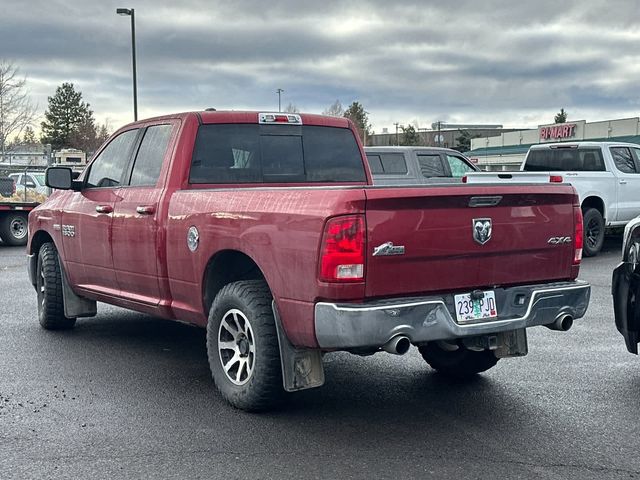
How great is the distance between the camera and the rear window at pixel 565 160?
15438mm

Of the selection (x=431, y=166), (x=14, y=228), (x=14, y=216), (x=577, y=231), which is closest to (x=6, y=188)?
(x=14, y=216)

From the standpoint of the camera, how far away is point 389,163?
1633cm

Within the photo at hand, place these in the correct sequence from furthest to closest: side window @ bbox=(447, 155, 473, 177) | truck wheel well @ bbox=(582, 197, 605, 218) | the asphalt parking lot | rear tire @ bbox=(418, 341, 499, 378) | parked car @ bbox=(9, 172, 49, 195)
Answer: parked car @ bbox=(9, 172, 49, 195) < side window @ bbox=(447, 155, 473, 177) < truck wheel well @ bbox=(582, 197, 605, 218) < rear tire @ bbox=(418, 341, 499, 378) < the asphalt parking lot

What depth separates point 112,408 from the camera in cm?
540

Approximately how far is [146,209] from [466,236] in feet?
8.26

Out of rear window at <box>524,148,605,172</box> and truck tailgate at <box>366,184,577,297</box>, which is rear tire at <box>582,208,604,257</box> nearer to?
rear window at <box>524,148,605,172</box>

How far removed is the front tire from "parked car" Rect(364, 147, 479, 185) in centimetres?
1040

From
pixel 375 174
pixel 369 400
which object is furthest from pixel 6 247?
pixel 369 400

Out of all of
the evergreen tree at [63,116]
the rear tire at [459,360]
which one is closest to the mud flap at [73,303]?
the rear tire at [459,360]

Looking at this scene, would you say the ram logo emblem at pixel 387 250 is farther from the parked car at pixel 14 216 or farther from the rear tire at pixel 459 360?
the parked car at pixel 14 216

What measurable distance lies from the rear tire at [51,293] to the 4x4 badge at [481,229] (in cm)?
444

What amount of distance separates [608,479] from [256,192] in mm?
2565

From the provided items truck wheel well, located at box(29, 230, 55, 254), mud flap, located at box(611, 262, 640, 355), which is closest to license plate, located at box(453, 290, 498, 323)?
mud flap, located at box(611, 262, 640, 355)

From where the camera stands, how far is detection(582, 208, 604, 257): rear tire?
1488 cm
